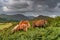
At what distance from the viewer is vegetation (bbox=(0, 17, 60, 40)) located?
11.7ft

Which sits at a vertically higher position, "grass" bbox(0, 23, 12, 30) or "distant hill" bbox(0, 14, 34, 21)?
"distant hill" bbox(0, 14, 34, 21)

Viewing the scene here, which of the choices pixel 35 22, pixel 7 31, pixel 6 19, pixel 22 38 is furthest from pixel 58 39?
pixel 6 19

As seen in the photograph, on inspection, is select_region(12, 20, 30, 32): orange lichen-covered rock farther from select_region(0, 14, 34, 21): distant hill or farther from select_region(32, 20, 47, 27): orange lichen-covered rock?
select_region(0, 14, 34, 21): distant hill

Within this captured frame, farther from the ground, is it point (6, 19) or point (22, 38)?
point (6, 19)

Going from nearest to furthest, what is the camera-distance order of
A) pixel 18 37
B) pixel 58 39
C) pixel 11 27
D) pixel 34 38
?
pixel 58 39 → pixel 34 38 → pixel 18 37 → pixel 11 27

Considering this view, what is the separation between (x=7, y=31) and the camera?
15.7 feet

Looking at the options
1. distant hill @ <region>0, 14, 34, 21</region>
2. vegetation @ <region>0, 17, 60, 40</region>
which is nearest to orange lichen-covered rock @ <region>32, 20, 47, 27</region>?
vegetation @ <region>0, 17, 60, 40</region>

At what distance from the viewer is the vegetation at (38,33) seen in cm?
357

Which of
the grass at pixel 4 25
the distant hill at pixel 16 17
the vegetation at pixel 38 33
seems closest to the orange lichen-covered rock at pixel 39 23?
the vegetation at pixel 38 33

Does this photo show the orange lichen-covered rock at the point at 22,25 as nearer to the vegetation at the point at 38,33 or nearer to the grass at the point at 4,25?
the vegetation at the point at 38,33

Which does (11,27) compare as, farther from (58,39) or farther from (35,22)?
(58,39)

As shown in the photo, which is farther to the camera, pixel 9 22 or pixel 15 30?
pixel 9 22

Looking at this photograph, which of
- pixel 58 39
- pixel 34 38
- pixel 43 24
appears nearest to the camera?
pixel 58 39

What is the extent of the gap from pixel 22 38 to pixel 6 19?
1.10 meters
